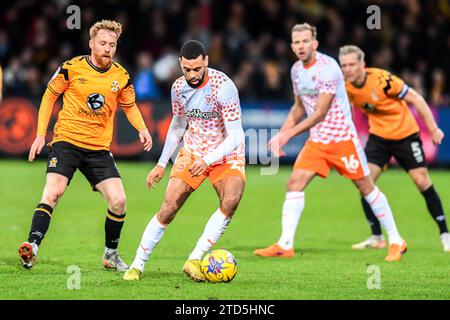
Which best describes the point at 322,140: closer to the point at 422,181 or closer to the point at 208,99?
the point at 422,181

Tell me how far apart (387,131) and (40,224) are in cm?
493

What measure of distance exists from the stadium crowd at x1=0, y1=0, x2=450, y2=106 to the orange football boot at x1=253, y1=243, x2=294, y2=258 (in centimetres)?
1141

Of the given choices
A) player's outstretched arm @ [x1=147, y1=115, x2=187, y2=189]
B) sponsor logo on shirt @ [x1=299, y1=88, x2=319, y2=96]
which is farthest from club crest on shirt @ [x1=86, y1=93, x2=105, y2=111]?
sponsor logo on shirt @ [x1=299, y1=88, x2=319, y2=96]

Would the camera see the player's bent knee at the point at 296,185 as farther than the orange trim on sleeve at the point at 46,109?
Yes

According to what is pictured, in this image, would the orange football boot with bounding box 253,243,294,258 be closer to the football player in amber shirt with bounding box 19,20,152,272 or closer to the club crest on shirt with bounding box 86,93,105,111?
the football player in amber shirt with bounding box 19,20,152,272

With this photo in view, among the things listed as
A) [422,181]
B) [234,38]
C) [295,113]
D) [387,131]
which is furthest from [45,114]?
[234,38]

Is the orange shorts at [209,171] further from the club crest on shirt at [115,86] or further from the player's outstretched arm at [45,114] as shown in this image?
the player's outstretched arm at [45,114]

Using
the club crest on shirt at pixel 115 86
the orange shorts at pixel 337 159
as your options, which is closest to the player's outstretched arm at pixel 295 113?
the orange shorts at pixel 337 159

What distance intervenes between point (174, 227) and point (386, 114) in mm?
3421

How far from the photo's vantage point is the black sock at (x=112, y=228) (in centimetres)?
995

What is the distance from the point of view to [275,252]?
11.4m

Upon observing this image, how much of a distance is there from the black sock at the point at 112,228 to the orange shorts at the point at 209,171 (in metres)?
0.89
